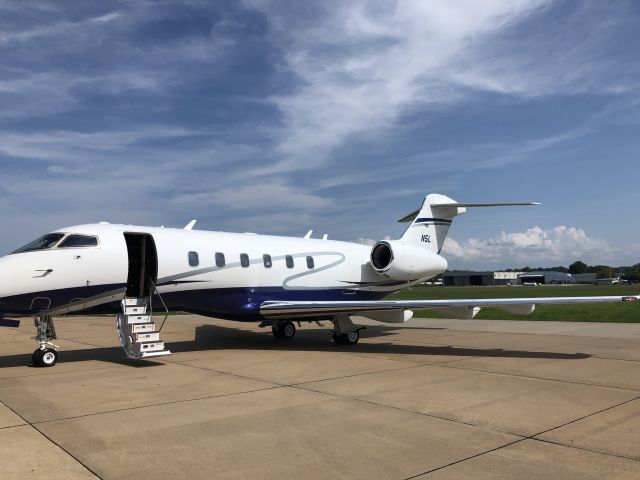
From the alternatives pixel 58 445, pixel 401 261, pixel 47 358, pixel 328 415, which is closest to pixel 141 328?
pixel 47 358

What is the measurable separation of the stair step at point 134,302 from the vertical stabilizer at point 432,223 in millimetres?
9265

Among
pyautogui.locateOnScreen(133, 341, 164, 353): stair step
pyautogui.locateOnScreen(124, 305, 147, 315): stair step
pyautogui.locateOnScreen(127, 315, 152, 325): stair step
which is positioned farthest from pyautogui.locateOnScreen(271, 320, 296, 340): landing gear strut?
pyautogui.locateOnScreen(133, 341, 164, 353): stair step

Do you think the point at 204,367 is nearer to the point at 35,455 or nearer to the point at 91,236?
the point at 91,236

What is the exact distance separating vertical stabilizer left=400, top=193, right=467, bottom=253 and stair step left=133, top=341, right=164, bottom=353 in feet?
32.0

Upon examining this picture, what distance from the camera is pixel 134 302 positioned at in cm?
1157

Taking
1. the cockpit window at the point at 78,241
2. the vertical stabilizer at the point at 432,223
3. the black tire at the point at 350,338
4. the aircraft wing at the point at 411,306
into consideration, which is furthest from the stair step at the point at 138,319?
the vertical stabilizer at the point at 432,223

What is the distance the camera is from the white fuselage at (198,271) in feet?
34.0

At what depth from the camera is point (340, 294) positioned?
16.2 meters

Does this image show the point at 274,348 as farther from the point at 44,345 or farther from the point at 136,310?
the point at 44,345

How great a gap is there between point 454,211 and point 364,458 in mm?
14693

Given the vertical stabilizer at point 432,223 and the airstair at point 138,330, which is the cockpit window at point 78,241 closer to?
the airstair at point 138,330

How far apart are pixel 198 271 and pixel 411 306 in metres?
5.03

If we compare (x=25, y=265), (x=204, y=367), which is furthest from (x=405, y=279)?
(x=25, y=265)

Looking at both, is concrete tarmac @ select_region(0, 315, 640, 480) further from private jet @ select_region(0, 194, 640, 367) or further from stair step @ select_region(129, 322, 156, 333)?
private jet @ select_region(0, 194, 640, 367)
